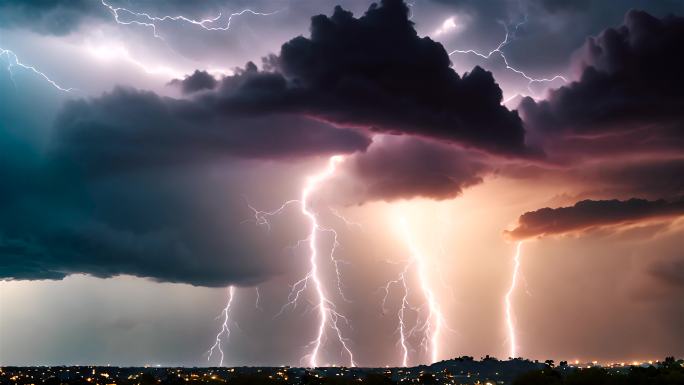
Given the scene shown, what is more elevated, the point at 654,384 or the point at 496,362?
the point at 496,362

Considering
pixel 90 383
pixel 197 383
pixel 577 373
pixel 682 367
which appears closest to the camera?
pixel 682 367

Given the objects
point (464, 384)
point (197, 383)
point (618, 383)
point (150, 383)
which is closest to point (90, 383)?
point (150, 383)

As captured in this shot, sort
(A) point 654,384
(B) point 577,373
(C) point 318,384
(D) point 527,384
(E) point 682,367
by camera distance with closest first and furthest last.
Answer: (A) point 654,384 < (E) point 682,367 < (B) point 577,373 < (D) point 527,384 < (C) point 318,384

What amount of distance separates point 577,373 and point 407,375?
110 metres

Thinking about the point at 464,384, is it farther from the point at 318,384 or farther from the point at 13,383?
the point at 13,383

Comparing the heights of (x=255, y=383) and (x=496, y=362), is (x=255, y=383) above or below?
below

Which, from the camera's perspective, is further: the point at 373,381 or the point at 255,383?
the point at 373,381

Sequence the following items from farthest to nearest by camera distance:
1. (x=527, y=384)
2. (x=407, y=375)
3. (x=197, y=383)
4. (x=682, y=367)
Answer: (x=407, y=375)
(x=197, y=383)
(x=527, y=384)
(x=682, y=367)

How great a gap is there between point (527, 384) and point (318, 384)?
33.8 metres

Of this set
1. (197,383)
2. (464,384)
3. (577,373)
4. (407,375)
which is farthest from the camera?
(407,375)

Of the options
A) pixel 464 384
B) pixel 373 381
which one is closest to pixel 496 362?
pixel 464 384

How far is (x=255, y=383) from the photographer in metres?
107

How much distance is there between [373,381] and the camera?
119m

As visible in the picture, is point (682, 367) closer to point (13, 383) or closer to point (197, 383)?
point (197, 383)
